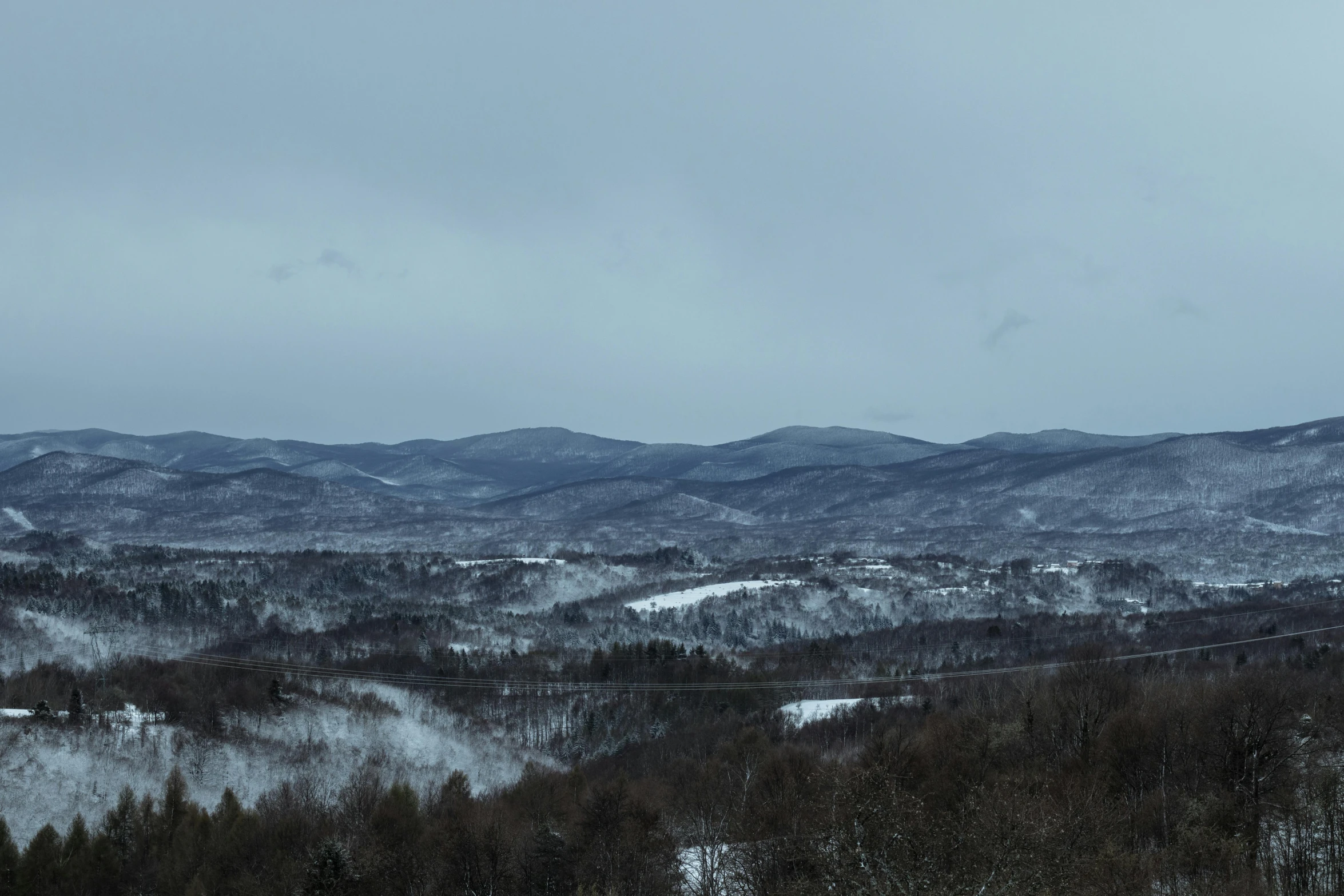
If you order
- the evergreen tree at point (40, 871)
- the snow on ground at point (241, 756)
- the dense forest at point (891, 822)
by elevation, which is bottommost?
the snow on ground at point (241, 756)

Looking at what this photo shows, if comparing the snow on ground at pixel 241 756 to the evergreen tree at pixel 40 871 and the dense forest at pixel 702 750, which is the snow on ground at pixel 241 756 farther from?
the evergreen tree at pixel 40 871

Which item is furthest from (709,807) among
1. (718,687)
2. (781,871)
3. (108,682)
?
(108,682)

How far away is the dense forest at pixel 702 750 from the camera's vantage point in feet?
122

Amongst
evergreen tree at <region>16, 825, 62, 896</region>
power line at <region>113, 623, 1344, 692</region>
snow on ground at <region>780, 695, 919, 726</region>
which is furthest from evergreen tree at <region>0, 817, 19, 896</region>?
snow on ground at <region>780, 695, 919, 726</region>

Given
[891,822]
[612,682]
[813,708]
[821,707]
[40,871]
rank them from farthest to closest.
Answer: [612,682]
[821,707]
[813,708]
[40,871]
[891,822]

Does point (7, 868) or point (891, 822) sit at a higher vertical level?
point (891, 822)

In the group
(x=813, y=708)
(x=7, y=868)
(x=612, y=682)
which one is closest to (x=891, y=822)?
(x=7, y=868)

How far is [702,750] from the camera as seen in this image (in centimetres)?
9269

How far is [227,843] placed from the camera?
180ft

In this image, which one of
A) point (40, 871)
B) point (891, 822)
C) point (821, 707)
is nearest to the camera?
point (891, 822)

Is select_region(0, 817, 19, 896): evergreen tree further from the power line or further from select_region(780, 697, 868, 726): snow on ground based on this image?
select_region(780, 697, 868, 726): snow on ground

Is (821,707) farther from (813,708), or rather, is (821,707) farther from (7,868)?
(7,868)

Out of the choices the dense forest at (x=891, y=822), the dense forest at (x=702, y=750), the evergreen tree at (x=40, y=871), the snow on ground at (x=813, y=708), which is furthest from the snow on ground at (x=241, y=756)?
the snow on ground at (x=813, y=708)

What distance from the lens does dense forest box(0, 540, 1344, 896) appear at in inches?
1469
